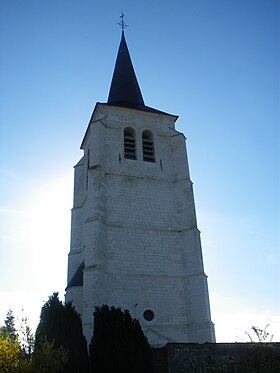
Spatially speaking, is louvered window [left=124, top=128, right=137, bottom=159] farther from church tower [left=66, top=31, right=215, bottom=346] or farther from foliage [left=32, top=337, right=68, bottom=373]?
foliage [left=32, top=337, right=68, bottom=373]

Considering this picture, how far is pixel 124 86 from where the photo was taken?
2388 cm

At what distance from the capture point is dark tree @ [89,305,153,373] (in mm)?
11016

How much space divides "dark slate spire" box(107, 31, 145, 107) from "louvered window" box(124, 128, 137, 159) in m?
1.62

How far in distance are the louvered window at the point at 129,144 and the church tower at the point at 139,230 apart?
0.16ft

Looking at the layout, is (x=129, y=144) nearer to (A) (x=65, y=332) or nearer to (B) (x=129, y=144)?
(B) (x=129, y=144)

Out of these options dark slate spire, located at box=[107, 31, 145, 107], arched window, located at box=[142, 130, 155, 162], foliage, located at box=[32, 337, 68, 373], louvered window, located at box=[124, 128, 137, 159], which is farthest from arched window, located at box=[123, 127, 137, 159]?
foliage, located at box=[32, 337, 68, 373]

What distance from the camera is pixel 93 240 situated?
16.6 metres

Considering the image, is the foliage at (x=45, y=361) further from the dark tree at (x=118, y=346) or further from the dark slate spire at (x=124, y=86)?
the dark slate spire at (x=124, y=86)

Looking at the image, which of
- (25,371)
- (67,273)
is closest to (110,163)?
(67,273)

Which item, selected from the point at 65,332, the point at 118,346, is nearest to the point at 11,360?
the point at 65,332

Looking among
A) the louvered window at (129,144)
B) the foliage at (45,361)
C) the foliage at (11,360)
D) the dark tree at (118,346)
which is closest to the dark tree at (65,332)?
the dark tree at (118,346)

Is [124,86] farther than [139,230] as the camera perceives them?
Yes

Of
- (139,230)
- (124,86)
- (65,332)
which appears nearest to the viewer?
(65,332)

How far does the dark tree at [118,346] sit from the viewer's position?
36.1 feet
